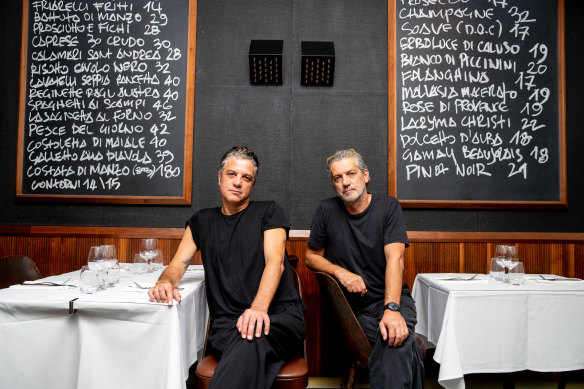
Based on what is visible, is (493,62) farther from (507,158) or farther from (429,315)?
(429,315)

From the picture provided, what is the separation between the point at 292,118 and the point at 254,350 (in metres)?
1.80

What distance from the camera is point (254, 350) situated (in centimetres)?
145

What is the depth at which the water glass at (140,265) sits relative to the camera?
2039 mm

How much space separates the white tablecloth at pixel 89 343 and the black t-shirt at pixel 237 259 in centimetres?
34

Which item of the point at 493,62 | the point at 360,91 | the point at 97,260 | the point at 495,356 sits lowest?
the point at 495,356

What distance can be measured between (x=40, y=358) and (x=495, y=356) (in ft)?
6.90

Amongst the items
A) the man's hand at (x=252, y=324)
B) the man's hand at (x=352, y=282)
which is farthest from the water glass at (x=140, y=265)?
the man's hand at (x=352, y=282)

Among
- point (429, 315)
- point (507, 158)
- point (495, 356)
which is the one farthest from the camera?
point (507, 158)

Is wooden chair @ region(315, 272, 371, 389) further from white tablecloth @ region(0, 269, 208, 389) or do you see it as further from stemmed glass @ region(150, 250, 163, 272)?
stemmed glass @ region(150, 250, 163, 272)

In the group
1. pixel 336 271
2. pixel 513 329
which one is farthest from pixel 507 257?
pixel 336 271

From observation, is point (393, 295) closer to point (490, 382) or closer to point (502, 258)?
point (502, 258)

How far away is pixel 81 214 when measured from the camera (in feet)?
8.98

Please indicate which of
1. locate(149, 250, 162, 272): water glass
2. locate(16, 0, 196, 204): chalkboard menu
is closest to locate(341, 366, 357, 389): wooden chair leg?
locate(149, 250, 162, 272): water glass

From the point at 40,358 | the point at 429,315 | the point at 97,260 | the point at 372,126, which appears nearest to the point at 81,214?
the point at 97,260
